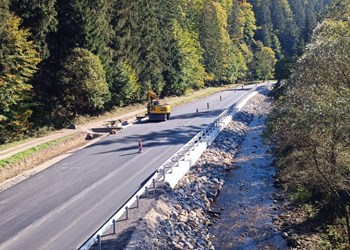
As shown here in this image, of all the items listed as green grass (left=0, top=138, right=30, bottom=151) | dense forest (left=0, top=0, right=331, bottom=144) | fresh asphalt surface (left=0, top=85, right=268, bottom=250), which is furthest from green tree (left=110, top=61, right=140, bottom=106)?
green grass (left=0, top=138, right=30, bottom=151)

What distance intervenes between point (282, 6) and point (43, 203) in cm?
15607

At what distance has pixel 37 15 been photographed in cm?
3322

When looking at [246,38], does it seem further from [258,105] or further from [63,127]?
[63,127]

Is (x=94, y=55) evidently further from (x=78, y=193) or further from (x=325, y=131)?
(x=325, y=131)

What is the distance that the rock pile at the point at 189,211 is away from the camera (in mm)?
15305

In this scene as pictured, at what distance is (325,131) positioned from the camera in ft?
46.0

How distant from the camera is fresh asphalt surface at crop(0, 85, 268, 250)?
15320mm

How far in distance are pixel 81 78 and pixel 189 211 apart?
20.8 meters

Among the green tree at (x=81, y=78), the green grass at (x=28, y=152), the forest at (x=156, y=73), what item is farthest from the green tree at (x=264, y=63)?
the green grass at (x=28, y=152)

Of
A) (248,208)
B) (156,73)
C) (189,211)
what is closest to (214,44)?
(156,73)

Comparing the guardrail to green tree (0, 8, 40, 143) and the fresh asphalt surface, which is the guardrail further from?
green tree (0, 8, 40, 143)

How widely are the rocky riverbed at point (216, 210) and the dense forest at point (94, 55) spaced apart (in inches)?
560

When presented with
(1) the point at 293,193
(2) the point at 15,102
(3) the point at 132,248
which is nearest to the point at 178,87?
(2) the point at 15,102

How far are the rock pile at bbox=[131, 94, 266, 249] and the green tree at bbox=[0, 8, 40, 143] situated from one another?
14.1 meters
